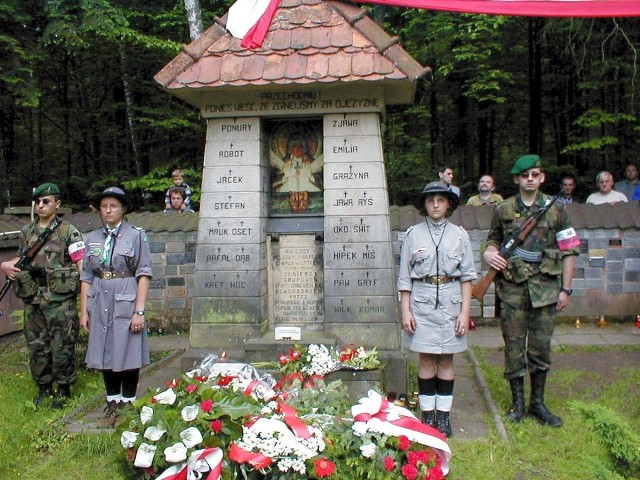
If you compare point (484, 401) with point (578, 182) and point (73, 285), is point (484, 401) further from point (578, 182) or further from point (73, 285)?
point (578, 182)

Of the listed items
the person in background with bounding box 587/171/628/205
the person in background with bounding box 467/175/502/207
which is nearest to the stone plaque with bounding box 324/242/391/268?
the person in background with bounding box 467/175/502/207

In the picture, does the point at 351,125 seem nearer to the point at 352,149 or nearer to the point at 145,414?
the point at 352,149

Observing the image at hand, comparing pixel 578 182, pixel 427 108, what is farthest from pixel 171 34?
pixel 578 182

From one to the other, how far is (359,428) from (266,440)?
64 cm

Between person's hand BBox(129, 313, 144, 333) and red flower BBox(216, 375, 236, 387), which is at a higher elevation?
person's hand BBox(129, 313, 144, 333)

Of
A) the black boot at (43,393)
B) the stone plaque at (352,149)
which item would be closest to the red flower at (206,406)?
the stone plaque at (352,149)

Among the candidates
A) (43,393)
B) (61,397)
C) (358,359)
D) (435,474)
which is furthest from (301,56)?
(43,393)

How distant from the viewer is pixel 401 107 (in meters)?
17.7

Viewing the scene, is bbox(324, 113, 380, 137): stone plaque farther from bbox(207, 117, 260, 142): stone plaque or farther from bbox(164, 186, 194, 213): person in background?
bbox(164, 186, 194, 213): person in background

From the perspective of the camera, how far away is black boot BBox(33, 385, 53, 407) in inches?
241

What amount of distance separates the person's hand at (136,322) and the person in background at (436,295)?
2.17m

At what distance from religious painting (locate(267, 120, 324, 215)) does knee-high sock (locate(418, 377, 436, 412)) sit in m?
2.05

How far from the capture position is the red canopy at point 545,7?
5109 mm

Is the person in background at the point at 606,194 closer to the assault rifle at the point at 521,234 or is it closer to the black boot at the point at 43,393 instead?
the assault rifle at the point at 521,234
